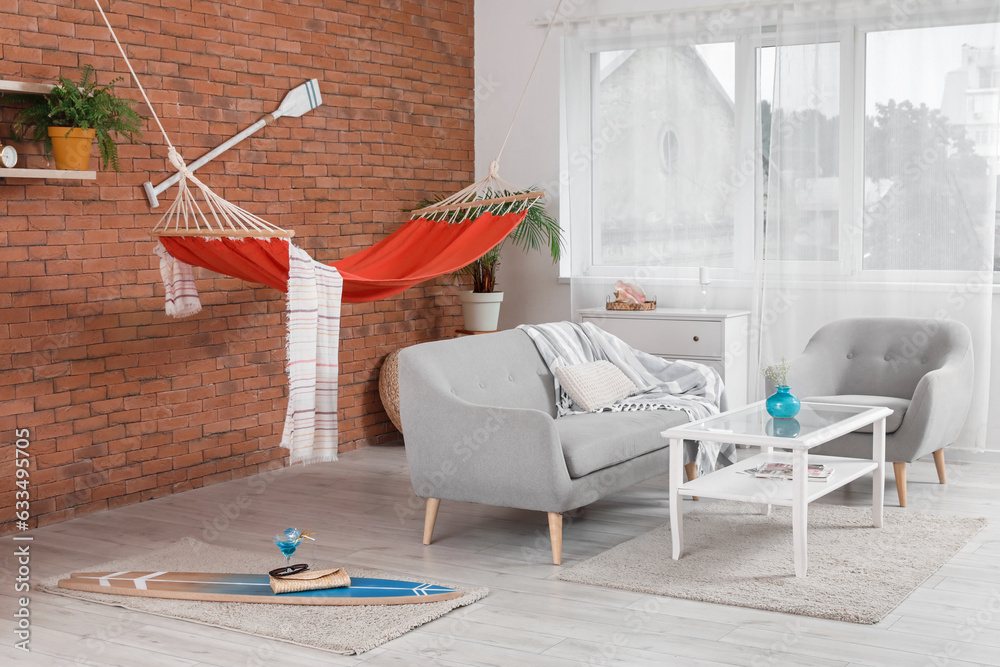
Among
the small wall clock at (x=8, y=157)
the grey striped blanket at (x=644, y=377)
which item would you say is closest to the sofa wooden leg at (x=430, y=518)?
the grey striped blanket at (x=644, y=377)

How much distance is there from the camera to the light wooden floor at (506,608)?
2824 mm

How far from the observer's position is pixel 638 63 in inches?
239

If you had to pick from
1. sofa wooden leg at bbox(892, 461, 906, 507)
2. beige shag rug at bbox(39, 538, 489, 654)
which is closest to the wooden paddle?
beige shag rug at bbox(39, 538, 489, 654)

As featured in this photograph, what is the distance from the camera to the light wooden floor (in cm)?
282

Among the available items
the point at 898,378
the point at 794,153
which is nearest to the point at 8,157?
the point at 794,153

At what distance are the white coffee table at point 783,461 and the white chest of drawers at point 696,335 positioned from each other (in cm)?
137

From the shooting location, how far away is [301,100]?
17.4 ft

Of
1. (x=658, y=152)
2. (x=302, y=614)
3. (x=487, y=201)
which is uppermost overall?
(x=658, y=152)

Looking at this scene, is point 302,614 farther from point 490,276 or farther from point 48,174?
point 490,276

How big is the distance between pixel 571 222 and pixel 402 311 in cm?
114

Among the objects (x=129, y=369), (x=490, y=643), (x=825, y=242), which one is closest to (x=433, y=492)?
(x=490, y=643)

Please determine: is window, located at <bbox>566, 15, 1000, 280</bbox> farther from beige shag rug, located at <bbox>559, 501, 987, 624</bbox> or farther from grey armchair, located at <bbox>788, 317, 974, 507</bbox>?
beige shag rug, located at <bbox>559, 501, 987, 624</bbox>

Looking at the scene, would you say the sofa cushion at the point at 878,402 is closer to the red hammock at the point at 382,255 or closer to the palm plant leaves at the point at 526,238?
the red hammock at the point at 382,255

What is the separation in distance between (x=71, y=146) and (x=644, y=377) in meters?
2.58
